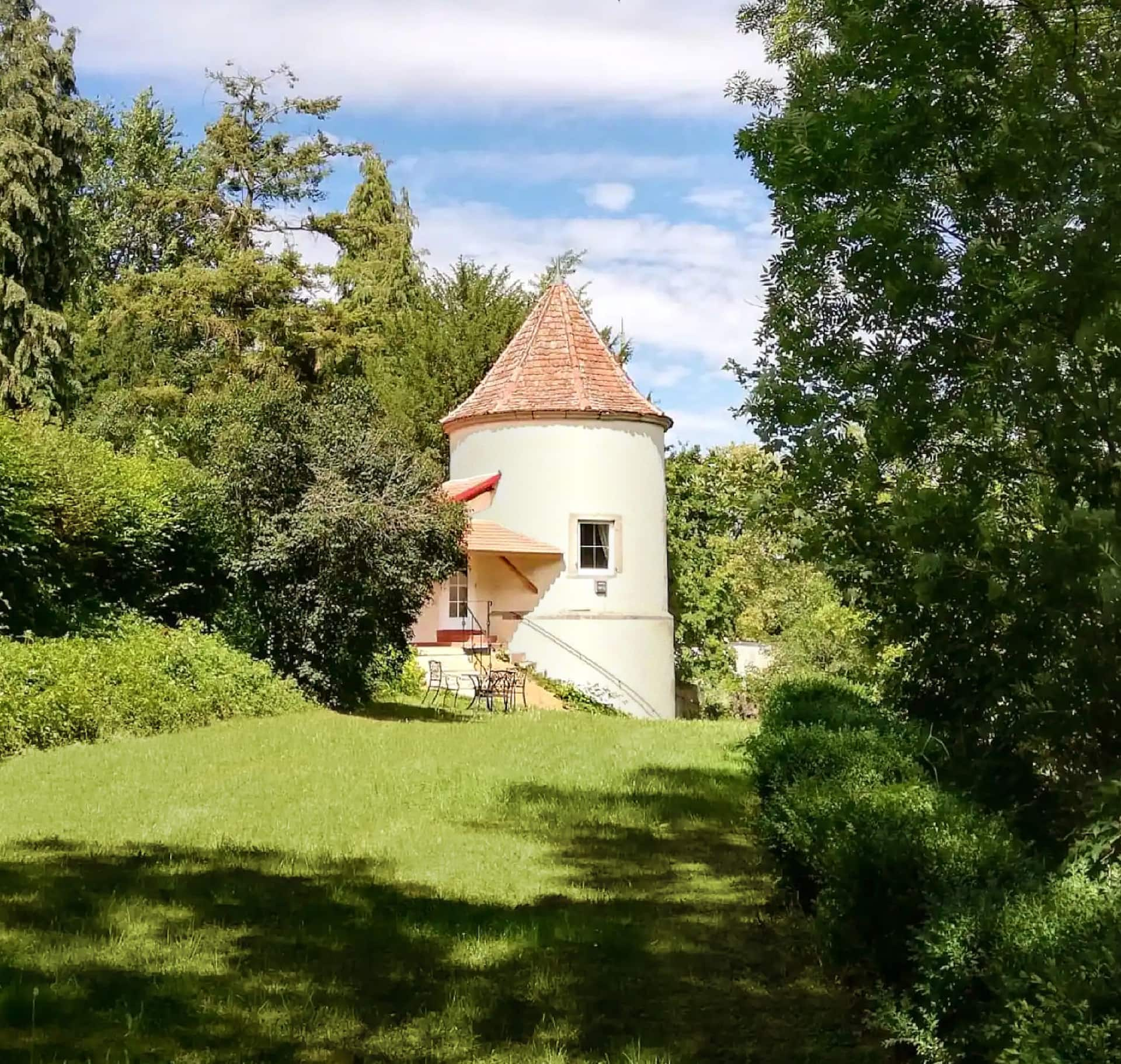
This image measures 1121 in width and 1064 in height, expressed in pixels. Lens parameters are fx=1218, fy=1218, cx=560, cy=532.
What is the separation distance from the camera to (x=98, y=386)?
36.7 meters

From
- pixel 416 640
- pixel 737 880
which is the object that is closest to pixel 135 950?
pixel 737 880

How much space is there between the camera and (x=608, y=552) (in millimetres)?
29797

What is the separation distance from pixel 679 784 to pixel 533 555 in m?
17.5

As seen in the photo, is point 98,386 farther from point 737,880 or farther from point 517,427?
point 737,880

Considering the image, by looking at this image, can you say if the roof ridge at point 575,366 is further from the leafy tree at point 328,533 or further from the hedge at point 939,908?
the hedge at point 939,908

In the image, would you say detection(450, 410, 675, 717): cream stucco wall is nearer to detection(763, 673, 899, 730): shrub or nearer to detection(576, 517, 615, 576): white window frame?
detection(576, 517, 615, 576): white window frame

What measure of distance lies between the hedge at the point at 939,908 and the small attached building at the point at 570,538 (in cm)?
2190

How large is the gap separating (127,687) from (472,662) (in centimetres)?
1254

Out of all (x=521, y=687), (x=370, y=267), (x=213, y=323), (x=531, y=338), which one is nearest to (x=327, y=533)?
(x=521, y=687)

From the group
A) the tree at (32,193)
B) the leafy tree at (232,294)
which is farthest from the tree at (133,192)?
the tree at (32,193)

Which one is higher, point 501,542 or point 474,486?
point 474,486

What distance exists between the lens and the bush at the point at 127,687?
14430 mm

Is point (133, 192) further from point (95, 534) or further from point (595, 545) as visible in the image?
point (95, 534)

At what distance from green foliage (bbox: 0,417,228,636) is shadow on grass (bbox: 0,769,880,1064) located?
9.75 metres
